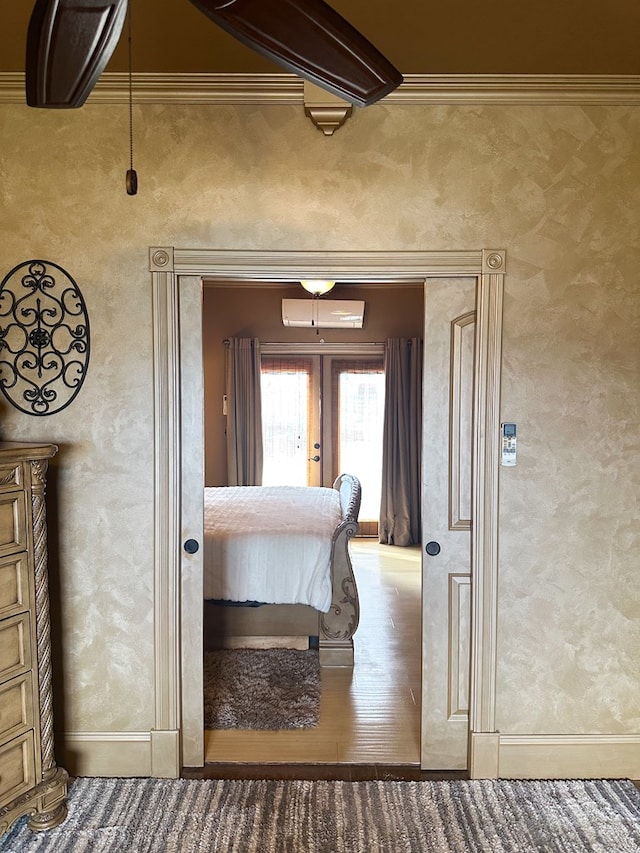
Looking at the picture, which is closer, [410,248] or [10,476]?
[10,476]

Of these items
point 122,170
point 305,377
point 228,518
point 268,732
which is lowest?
point 268,732

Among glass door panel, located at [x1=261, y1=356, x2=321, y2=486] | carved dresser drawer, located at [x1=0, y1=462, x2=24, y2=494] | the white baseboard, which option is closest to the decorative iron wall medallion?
carved dresser drawer, located at [x1=0, y1=462, x2=24, y2=494]

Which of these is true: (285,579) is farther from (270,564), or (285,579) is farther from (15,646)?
(15,646)

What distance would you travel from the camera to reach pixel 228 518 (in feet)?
13.9

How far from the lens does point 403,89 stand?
8.14ft

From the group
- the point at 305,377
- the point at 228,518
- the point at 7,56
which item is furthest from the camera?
the point at 305,377

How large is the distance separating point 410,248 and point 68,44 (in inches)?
62.0

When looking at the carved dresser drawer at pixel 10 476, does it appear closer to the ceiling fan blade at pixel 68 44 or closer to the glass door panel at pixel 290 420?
the ceiling fan blade at pixel 68 44

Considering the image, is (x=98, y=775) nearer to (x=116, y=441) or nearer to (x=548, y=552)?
(x=116, y=441)

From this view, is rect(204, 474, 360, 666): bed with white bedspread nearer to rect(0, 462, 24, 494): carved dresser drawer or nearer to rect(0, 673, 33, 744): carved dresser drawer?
rect(0, 673, 33, 744): carved dresser drawer

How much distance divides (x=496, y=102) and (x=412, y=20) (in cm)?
60

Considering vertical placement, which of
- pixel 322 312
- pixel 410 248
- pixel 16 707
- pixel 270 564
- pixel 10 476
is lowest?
pixel 16 707

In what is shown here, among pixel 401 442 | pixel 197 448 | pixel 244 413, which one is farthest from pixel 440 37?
pixel 244 413

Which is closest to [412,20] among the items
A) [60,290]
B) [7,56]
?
[7,56]
